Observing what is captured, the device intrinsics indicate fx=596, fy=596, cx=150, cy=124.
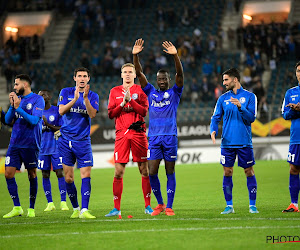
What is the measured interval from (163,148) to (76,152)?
1.43 m

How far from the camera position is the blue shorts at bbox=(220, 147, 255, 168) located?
962cm

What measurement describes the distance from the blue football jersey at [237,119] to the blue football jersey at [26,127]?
3.08 meters

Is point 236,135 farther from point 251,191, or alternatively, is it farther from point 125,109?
point 125,109

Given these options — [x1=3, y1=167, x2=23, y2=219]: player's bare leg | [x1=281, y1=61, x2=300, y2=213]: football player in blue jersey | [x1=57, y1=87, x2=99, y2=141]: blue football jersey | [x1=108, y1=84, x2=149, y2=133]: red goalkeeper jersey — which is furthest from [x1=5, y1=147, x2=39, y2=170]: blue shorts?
[x1=281, y1=61, x2=300, y2=213]: football player in blue jersey

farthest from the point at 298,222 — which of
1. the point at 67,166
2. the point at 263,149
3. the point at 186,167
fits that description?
the point at 263,149

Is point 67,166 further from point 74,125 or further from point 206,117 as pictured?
point 206,117

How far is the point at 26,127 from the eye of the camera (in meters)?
10.4

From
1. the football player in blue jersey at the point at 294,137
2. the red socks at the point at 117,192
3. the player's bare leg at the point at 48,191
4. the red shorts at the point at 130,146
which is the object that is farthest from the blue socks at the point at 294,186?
the player's bare leg at the point at 48,191

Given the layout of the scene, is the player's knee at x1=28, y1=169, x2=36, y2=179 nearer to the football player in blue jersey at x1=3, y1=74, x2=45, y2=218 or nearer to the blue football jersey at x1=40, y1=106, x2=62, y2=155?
the football player in blue jersey at x1=3, y1=74, x2=45, y2=218

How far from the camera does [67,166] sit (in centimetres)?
967

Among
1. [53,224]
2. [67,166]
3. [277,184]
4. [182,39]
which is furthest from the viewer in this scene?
[182,39]

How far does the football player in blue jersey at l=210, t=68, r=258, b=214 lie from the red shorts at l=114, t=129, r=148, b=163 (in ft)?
3.89

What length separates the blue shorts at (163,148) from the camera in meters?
9.78

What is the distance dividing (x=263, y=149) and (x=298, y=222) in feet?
52.7
